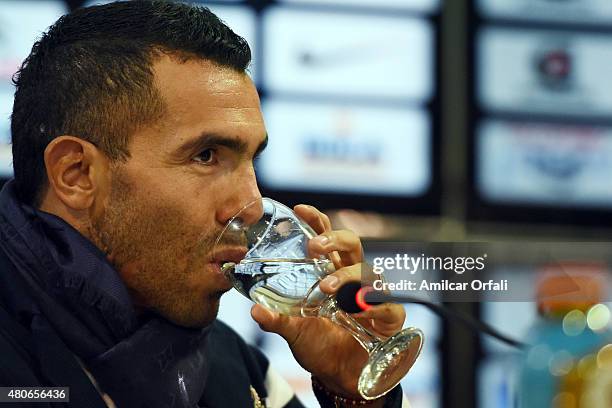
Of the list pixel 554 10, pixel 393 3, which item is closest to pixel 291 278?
pixel 393 3

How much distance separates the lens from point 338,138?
3.60m

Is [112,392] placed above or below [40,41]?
below

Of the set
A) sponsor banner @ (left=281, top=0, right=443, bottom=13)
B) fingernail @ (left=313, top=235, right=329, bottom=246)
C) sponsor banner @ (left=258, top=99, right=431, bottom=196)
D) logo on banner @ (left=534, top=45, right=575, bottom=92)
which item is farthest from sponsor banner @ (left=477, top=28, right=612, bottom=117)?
fingernail @ (left=313, top=235, right=329, bottom=246)

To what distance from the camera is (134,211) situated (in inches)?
74.7

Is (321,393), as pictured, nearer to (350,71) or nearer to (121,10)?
(121,10)

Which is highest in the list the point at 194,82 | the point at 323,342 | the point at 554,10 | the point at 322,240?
the point at 554,10

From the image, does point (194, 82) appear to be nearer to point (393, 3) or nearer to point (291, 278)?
point (291, 278)

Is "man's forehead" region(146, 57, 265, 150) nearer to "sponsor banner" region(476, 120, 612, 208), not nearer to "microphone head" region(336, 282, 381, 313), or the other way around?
"microphone head" region(336, 282, 381, 313)

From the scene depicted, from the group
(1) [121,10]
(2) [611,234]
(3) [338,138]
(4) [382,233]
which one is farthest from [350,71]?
(1) [121,10]

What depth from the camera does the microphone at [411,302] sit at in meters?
1.43

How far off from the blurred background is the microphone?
187cm

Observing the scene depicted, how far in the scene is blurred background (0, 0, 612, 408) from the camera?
357cm

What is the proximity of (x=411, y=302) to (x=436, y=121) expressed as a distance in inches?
91.8

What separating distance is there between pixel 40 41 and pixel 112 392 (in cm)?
61
